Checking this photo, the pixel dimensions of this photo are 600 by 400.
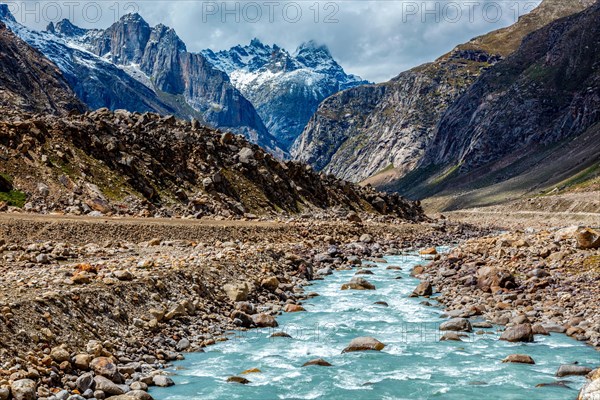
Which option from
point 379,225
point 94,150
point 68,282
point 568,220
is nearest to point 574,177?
point 568,220

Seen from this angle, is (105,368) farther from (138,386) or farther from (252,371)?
(252,371)

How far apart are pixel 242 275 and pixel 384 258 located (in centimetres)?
2707

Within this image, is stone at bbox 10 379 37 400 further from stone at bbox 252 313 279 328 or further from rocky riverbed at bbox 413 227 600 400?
rocky riverbed at bbox 413 227 600 400

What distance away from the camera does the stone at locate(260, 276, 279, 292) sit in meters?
34.5

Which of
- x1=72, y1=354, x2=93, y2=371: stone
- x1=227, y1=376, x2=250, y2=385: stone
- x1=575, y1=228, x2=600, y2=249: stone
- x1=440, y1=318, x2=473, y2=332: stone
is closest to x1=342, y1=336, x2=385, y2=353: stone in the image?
x1=440, y1=318, x2=473, y2=332: stone

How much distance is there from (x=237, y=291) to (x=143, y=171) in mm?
36928

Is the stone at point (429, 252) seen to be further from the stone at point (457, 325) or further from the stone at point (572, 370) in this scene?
the stone at point (572, 370)

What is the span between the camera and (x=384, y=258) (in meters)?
58.7

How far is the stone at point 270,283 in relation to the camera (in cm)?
3450

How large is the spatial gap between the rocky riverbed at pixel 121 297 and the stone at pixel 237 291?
70 millimetres

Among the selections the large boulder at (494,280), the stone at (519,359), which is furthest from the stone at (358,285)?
the stone at (519,359)

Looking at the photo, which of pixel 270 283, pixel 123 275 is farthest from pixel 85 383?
pixel 270 283

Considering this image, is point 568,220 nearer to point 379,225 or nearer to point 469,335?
point 379,225

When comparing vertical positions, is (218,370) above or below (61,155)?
below
